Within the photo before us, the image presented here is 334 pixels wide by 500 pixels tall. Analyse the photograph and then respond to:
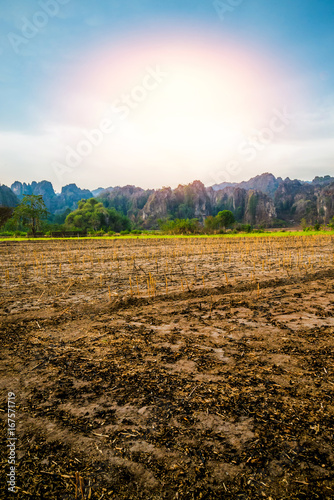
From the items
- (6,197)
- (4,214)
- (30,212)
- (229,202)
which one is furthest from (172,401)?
(6,197)

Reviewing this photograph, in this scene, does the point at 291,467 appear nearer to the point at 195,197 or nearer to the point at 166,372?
the point at 166,372

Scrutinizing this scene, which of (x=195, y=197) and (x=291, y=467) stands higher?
(x=195, y=197)

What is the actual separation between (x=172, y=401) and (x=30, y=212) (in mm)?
64220

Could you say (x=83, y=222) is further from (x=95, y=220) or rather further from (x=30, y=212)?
(x=30, y=212)

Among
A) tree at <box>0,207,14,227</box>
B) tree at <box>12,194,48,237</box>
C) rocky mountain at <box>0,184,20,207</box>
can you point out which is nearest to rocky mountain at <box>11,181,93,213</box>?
rocky mountain at <box>0,184,20,207</box>

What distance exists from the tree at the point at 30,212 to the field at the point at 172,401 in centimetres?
5873

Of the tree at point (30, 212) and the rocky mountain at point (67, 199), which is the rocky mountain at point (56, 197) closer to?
the rocky mountain at point (67, 199)

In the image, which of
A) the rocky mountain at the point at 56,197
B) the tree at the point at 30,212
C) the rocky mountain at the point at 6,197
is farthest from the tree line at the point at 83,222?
the rocky mountain at the point at 56,197

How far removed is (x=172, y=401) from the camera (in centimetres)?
261

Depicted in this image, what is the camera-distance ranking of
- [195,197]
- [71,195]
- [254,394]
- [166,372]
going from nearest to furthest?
[254,394] < [166,372] < [195,197] < [71,195]

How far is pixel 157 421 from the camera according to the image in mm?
2342

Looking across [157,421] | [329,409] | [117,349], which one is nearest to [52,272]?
[117,349]

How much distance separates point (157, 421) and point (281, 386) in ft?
4.57

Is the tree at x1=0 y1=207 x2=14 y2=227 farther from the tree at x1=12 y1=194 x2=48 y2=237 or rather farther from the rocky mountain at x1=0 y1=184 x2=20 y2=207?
the rocky mountain at x1=0 y1=184 x2=20 y2=207
